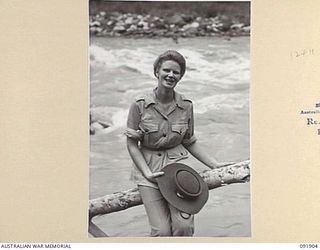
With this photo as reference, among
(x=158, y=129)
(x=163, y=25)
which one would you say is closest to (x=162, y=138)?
(x=158, y=129)

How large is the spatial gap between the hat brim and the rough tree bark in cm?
2

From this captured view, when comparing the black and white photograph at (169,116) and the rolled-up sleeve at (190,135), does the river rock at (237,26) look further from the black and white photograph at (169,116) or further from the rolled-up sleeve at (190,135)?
the rolled-up sleeve at (190,135)

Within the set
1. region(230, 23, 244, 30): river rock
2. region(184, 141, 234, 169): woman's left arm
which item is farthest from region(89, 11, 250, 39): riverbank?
region(184, 141, 234, 169): woman's left arm

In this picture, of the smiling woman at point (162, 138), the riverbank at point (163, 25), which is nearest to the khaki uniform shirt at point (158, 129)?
the smiling woman at point (162, 138)

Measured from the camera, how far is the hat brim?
1096 mm

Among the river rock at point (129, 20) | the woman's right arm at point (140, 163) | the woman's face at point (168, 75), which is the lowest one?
the woman's right arm at point (140, 163)

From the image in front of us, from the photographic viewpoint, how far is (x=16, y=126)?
110 centimetres

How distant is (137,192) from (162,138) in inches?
5.0

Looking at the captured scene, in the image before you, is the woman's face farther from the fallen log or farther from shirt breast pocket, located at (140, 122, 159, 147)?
the fallen log

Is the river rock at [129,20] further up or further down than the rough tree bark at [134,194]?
further up

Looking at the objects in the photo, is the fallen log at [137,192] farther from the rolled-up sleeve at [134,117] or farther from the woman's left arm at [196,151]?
the rolled-up sleeve at [134,117]

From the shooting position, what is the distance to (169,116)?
1.10 m

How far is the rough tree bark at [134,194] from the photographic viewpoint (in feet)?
3.62

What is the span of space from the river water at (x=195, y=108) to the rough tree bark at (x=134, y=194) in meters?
0.01
